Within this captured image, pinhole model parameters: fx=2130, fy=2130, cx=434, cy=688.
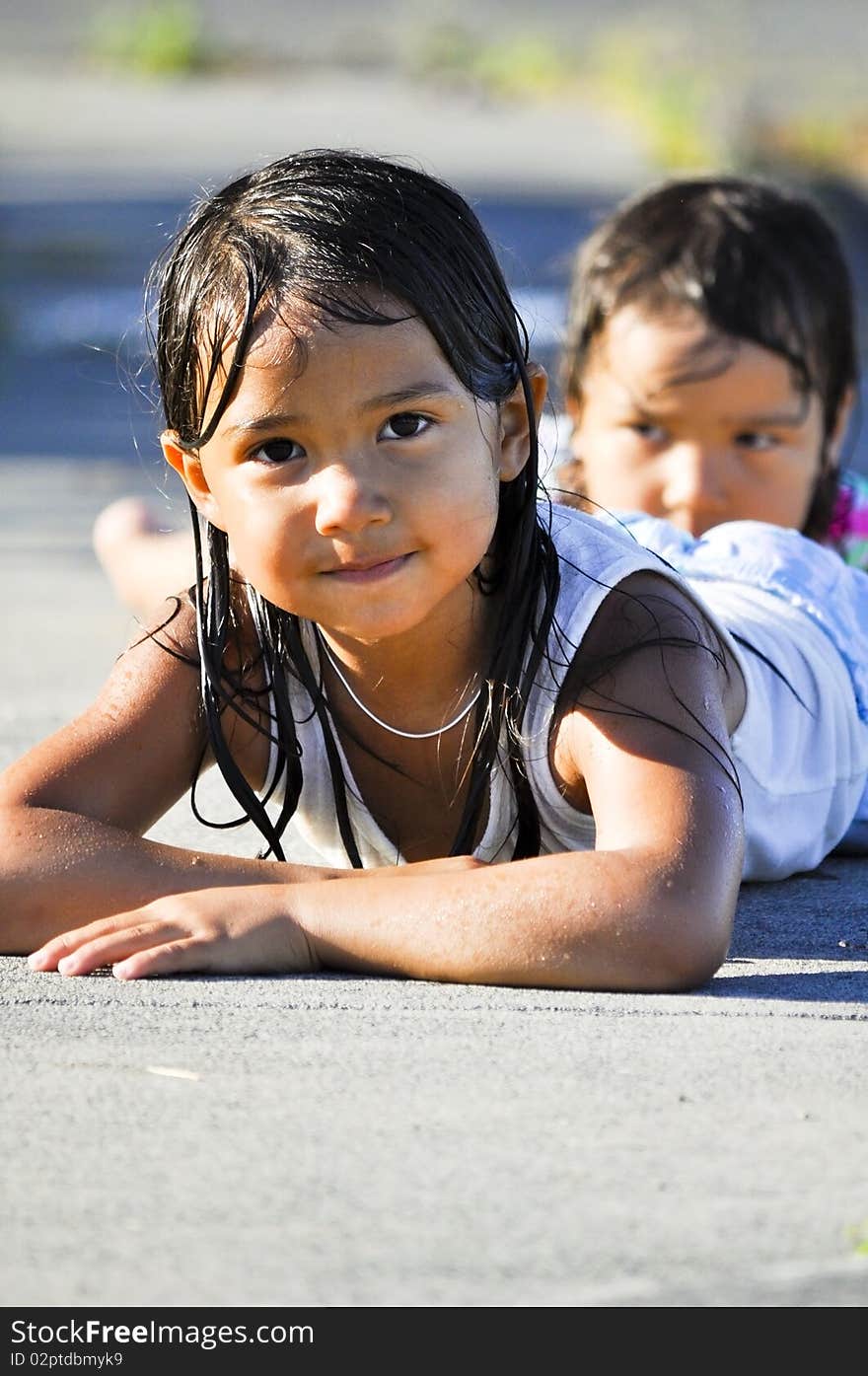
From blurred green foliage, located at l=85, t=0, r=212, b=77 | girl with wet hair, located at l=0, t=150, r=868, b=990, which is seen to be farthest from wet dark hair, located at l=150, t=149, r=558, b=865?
blurred green foliage, located at l=85, t=0, r=212, b=77

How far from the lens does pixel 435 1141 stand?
6.55 ft

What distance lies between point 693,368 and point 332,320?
2017mm

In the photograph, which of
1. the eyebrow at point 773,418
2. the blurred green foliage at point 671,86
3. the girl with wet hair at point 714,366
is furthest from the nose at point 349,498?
the blurred green foliage at point 671,86

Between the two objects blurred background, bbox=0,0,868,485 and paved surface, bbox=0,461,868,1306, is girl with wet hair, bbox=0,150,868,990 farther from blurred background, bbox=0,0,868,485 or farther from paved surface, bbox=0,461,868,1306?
blurred background, bbox=0,0,868,485

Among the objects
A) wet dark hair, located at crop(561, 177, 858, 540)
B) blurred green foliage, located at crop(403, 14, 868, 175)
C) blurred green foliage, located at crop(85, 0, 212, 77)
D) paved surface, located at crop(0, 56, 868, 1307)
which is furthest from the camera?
blurred green foliage, located at crop(85, 0, 212, 77)

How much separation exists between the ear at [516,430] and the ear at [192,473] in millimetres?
400

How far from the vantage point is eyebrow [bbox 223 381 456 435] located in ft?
8.65

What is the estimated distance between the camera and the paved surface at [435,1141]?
1706 millimetres

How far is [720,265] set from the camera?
4.66 meters

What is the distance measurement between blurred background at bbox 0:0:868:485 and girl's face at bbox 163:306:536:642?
0.54m

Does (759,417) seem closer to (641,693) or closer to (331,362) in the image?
(641,693)

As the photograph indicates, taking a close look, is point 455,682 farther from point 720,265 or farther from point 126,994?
point 720,265
